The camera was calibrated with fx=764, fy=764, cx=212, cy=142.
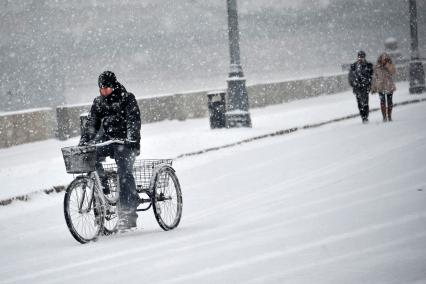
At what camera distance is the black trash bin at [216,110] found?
19.8 metres

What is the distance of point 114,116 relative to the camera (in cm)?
749

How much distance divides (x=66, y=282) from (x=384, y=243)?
2619 mm

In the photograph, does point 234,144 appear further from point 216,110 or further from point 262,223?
point 262,223

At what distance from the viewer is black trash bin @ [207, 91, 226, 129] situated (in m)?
19.8

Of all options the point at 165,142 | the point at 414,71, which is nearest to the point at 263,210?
the point at 165,142

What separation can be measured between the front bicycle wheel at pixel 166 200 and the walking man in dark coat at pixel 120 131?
8.7 inches

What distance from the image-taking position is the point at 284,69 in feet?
272

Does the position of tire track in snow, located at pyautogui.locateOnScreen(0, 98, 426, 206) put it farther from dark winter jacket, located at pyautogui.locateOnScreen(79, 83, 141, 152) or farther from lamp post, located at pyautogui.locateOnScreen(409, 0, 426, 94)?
lamp post, located at pyautogui.locateOnScreen(409, 0, 426, 94)

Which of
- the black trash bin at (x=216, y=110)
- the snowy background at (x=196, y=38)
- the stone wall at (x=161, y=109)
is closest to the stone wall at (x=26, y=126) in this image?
the stone wall at (x=161, y=109)

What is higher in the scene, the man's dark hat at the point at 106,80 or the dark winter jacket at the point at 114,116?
the man's dark hat at the point at 106,80

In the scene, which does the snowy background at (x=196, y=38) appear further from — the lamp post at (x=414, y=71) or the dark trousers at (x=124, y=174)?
the dark trousers at (x=124, y=174)

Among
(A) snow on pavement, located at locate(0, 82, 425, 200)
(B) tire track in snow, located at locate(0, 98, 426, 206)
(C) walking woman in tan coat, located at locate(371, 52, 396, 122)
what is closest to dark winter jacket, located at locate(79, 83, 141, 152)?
(B) tire track in snow, located at locate(0, 98, 426, 206)

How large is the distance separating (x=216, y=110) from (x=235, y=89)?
0.74 meters

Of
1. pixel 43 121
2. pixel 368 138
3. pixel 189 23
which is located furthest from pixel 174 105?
pixel 189 23
